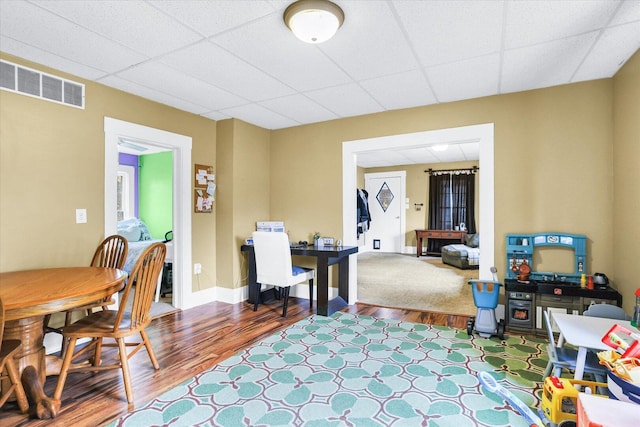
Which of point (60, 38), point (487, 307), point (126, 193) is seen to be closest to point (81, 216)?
point (60, 38)

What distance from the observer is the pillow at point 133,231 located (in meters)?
5.43

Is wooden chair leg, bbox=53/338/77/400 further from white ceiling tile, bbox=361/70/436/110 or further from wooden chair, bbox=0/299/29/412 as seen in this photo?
white ceiling tile, bbox=361/70/436/110

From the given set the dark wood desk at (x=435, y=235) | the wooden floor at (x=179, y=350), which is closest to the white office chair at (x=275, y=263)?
the wooden floor at (x=179, y=350)

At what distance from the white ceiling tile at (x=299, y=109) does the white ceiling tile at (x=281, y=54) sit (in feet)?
1.23

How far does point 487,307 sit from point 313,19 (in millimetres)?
2677

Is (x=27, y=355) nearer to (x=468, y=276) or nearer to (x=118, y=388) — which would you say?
(x=118, y=388)

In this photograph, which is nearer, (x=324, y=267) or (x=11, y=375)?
(x=11, y=375)

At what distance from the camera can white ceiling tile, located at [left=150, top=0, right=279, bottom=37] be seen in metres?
1.87

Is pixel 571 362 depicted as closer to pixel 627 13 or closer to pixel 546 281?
pixel 546 281

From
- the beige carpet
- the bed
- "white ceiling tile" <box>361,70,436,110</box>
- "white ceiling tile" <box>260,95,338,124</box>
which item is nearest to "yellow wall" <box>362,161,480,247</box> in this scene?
the beige carpet

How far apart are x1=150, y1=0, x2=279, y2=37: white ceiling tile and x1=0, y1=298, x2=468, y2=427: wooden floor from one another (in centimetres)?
233

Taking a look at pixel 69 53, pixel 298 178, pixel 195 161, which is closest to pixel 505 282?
pixel 298 178

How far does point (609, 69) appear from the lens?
2730 millimetres

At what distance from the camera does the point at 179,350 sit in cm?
272
